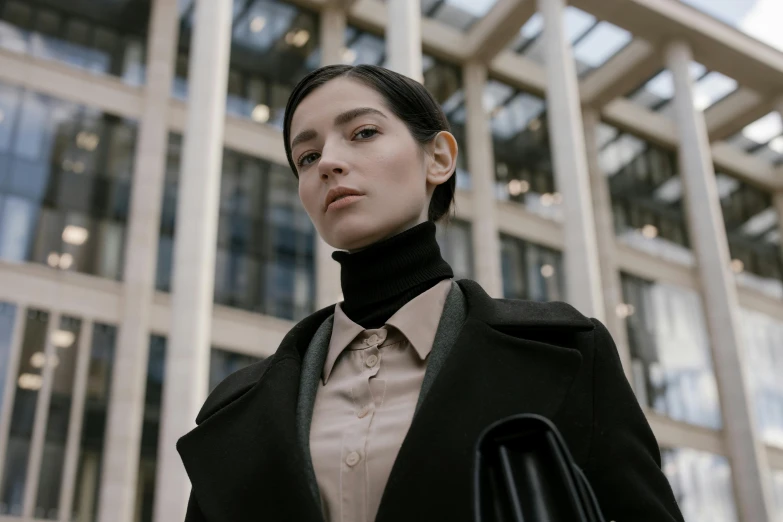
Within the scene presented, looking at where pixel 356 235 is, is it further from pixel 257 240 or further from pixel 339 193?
pixel 257 240

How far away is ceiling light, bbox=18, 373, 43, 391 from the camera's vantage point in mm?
16875

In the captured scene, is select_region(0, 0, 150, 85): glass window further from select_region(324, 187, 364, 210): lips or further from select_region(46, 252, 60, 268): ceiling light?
select_region(324, 187, 364, 210): lips

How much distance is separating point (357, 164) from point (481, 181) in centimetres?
2334

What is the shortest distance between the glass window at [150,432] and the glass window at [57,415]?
1491 mm

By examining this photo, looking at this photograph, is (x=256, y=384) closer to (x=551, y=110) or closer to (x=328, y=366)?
(x=328, y=366)

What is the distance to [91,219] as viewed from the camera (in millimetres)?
19031

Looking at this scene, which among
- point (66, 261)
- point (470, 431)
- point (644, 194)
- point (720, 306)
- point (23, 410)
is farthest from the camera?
point (644, 194)

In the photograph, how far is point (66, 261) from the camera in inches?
723

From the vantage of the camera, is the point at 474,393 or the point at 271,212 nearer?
the point at 474,393

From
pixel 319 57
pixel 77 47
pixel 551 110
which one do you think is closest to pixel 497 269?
pixel 551 110

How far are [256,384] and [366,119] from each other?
53cm

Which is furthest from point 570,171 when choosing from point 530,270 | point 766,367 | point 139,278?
point 766,367

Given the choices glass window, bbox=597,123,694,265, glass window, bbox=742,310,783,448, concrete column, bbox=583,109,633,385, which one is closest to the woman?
concrete column, bbox=583,109,633,385

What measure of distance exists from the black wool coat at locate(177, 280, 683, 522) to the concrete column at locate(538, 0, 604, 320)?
16.4 metres
